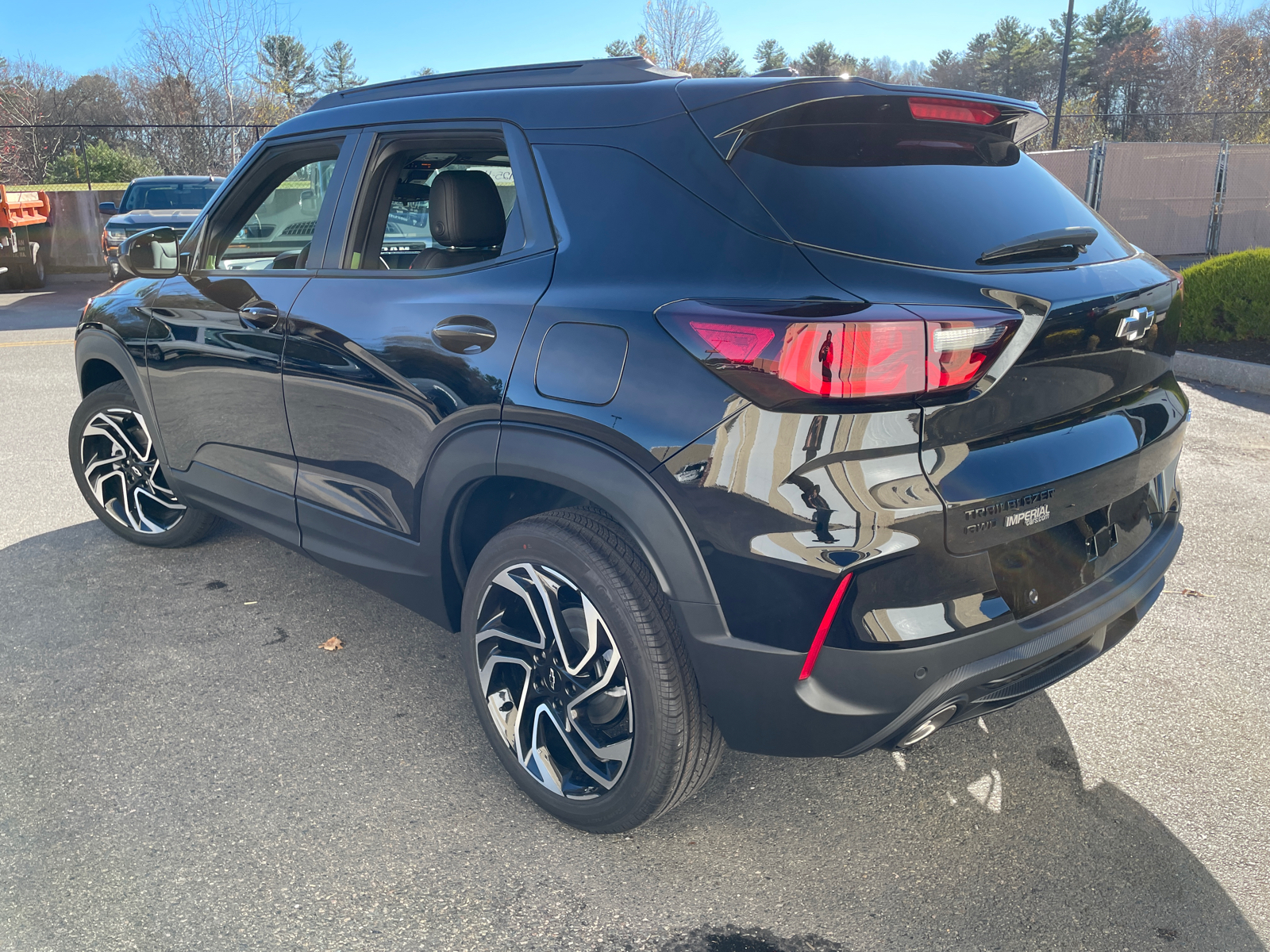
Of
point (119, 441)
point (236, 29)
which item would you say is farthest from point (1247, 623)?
point (236, 29)

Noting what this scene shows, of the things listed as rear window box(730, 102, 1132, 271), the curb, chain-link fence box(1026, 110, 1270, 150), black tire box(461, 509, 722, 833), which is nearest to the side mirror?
black tire box(461, 509, 722, 833)

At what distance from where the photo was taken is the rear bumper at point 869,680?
6.41 ft

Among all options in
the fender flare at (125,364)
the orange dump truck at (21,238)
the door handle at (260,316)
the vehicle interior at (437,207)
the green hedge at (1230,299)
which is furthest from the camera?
the orange dump truck at (21,238)

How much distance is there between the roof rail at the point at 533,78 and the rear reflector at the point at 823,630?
131cm

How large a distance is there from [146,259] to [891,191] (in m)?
2.89

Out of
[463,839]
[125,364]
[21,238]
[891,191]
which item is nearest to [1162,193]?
[891,191]

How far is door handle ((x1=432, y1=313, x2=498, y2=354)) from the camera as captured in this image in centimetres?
241

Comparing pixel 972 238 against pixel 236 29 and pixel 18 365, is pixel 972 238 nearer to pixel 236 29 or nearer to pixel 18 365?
pixel 18 365

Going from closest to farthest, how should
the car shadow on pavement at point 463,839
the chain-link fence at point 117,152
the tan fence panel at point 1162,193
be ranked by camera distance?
the car shadow on pavement at point 463,839, the tan fence panel at point 1162,193, the chain-link fence at point 117,152

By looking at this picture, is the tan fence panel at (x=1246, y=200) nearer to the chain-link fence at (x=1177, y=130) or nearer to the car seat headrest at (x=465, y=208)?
the chain-link fence at (x=1177, y=130)

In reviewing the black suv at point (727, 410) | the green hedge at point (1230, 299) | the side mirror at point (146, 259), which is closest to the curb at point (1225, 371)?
the green hedge at point (1230, 299)

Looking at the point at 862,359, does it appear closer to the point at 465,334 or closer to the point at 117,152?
the point at 465,334

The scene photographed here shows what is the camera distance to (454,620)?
2.81 metres

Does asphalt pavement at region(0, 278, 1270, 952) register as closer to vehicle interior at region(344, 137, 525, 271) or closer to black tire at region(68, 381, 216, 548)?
black tire at region(68, 381, 216, 548)
